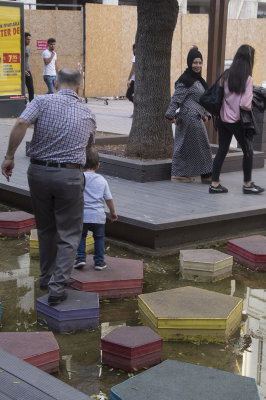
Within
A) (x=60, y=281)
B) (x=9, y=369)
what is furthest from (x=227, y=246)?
(x=9, y=369)

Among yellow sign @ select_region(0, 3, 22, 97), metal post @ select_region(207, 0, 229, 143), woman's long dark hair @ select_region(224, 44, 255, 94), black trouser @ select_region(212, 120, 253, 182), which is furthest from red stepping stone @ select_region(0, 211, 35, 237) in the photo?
yellow sign @ select_region(0, 3, 22, 97)

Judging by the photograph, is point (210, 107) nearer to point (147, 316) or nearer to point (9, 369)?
point (147, 316)

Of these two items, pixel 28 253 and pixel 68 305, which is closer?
pixel 68 305

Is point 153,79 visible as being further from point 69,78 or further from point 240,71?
point 69,78

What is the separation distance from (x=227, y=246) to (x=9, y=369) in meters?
3.58

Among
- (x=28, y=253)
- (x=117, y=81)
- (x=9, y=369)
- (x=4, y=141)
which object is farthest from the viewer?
(x=117, y=81)

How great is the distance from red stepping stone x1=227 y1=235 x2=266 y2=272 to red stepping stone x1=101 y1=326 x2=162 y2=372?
2162 millimetres

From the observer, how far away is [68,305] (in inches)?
187

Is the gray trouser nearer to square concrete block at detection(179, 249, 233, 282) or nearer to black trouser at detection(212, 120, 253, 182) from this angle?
square concrete block at detection(179, 249, 233, 282)

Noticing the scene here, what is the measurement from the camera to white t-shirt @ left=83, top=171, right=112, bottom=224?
18.5 ft

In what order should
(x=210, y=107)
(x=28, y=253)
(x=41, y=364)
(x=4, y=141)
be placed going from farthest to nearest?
(x=4, y=141), (x=210, y=107), (x=28, y=253), (x=41, y=364)

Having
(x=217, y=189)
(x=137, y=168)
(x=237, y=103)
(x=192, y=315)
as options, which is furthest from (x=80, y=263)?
(x=137, y=168)

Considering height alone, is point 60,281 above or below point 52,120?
below

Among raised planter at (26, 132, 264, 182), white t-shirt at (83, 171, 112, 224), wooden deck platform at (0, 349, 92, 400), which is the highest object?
white t-shirt at (83, 171, 112, 224)
